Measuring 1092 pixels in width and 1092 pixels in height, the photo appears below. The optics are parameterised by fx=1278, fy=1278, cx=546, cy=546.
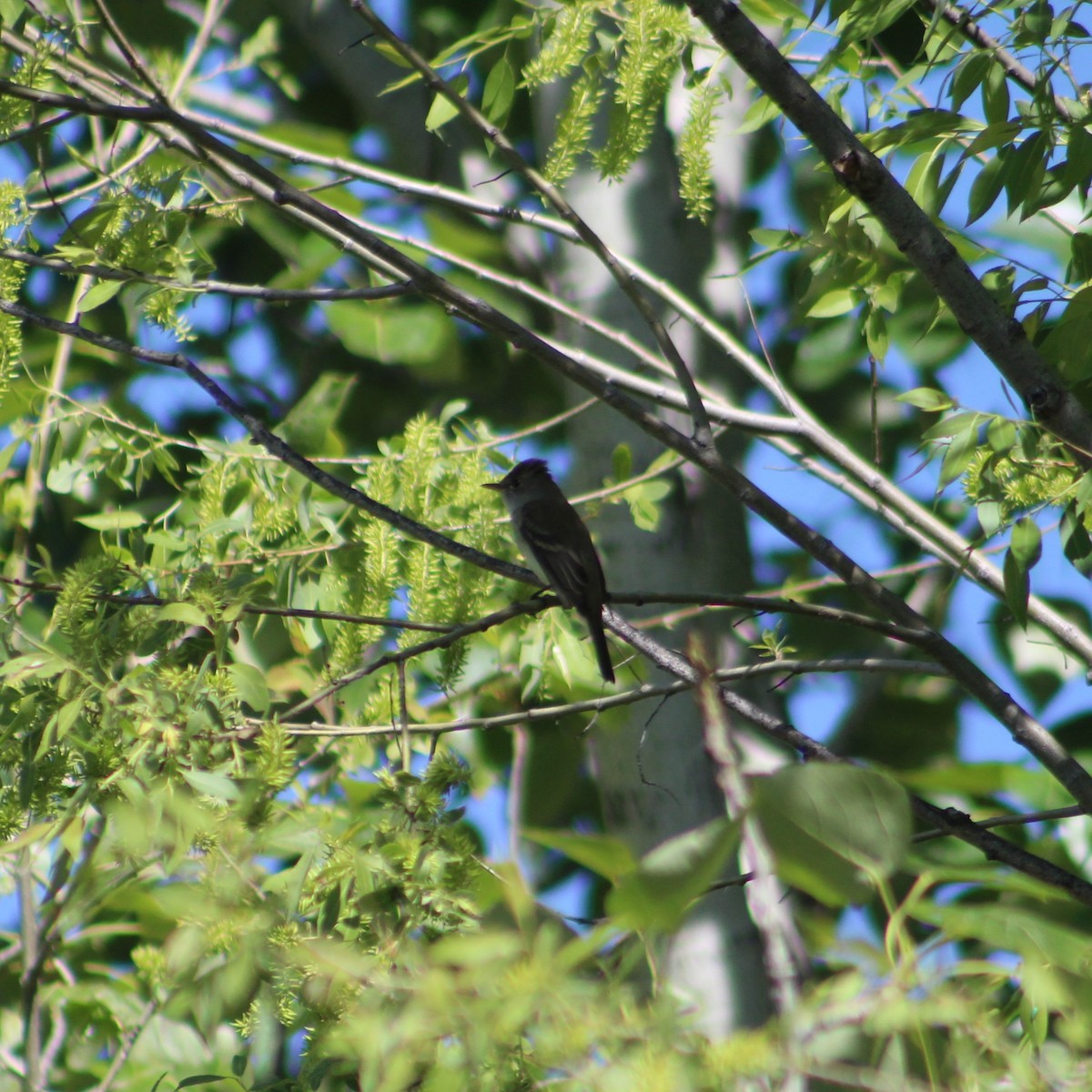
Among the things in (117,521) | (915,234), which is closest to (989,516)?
(915,234)

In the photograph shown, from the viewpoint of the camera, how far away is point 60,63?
2.81m

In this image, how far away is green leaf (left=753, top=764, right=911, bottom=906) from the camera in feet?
3.46

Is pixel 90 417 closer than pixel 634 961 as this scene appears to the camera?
No

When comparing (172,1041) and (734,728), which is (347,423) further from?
(172,1041)

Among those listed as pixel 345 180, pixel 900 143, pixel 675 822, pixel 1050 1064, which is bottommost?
pixel 1050 1064

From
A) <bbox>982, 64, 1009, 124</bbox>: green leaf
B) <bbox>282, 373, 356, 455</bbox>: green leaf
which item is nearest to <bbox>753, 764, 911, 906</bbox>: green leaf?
<bbox>982, 64, 1009, 124</bbox>: green leaf

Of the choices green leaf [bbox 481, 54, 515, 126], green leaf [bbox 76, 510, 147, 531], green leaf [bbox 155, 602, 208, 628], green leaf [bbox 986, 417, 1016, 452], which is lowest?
green leaf [bbox 155, 602, 208, 628]

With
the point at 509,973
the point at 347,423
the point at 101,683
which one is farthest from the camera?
the point at 347,423

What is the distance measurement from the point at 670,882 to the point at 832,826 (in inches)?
6.5

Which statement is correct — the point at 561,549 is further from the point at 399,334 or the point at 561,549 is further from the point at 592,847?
the point at 592,847

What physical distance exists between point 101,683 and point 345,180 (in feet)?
5.60

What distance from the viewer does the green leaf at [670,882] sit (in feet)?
3.22

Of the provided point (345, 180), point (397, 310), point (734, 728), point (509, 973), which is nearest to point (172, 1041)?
point (734, 728)

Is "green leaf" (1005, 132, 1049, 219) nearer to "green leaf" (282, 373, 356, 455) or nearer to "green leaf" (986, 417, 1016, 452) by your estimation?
"green leaf" (986, 417, 1016, 452)
